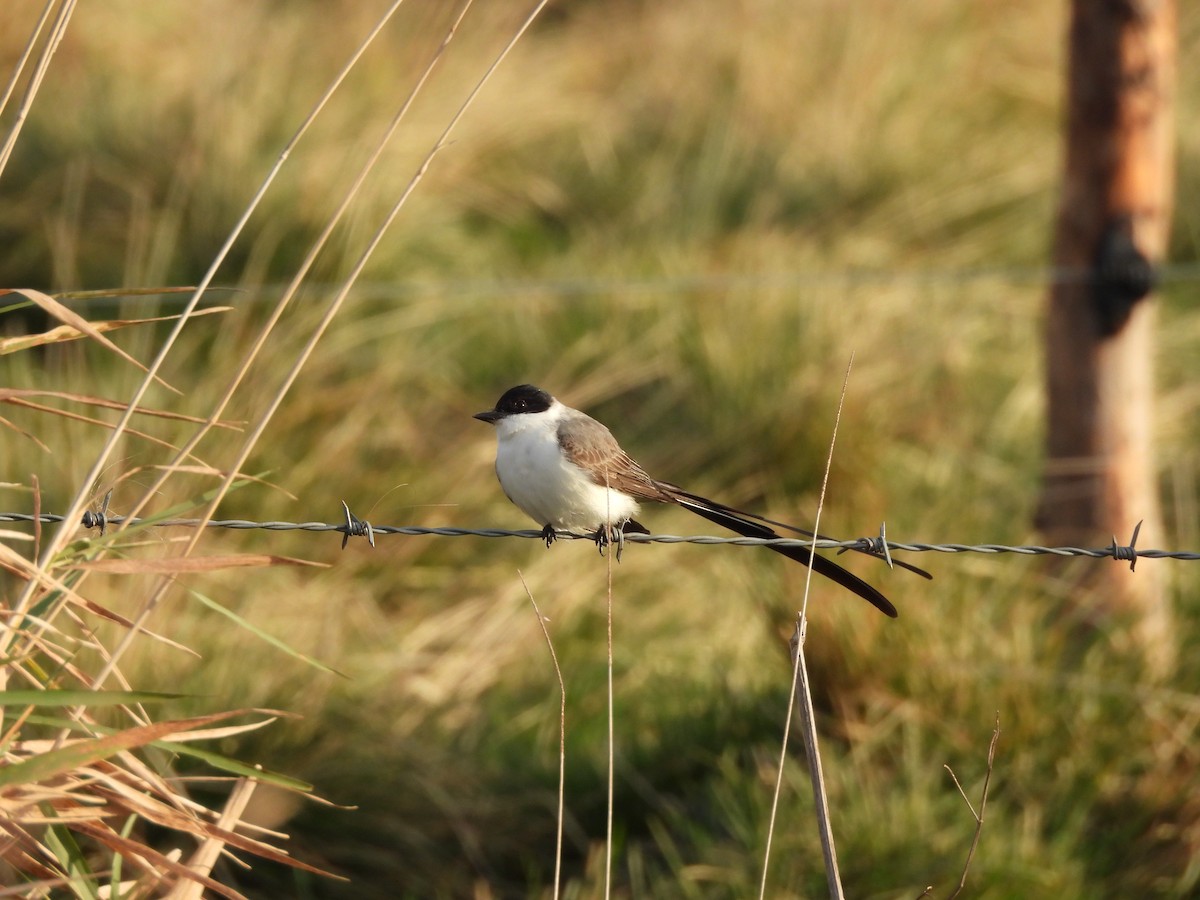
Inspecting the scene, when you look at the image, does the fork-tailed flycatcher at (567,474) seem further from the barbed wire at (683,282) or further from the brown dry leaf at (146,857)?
the barbed wire at (683,282)

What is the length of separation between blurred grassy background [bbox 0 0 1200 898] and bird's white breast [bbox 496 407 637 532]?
0.41 meters

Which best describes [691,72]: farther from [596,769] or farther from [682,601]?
[596,769]

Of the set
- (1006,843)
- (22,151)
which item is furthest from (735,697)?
(22,151)

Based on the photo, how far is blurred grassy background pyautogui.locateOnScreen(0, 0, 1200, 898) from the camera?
471cm

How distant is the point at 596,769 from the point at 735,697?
1.91ft

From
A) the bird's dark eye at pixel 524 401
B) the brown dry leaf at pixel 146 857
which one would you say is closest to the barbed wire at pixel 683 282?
the bird's dark eye at pixel 524 401

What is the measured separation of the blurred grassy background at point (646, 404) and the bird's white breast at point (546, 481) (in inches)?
16.0

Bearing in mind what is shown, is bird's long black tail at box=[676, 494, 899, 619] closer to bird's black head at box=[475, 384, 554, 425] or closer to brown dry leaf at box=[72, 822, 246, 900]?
bird's black head at box=[475, 384, 554, 425]

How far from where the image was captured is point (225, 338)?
6.53m

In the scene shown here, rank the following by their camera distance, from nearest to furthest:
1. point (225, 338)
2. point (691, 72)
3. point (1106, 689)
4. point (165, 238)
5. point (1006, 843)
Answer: point (1006, 843) < point (1106, 689) < point (225, 338) < point (165, 238) < point (691, 72)

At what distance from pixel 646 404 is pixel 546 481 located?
141 inches

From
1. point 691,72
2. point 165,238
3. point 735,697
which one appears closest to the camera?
point 735,697

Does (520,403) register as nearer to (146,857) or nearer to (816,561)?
(816,561)

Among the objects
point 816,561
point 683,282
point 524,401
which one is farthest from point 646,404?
point 816,561
